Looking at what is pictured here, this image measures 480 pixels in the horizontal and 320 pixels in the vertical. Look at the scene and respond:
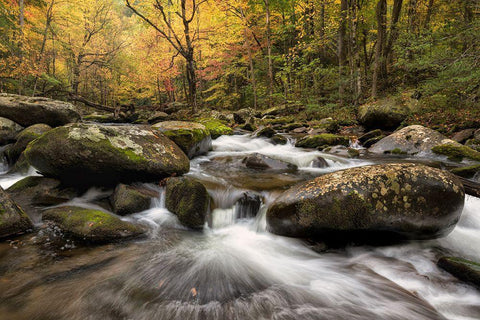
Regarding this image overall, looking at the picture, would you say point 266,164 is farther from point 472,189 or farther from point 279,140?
point 472,189

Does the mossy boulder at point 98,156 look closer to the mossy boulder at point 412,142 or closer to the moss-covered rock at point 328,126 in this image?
the mossy boulder at point 412,142

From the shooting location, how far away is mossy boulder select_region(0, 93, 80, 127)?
9.02 metres

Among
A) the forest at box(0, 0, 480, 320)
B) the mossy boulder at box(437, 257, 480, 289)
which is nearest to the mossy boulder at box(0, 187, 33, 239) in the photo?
the forest at box(0, 0, 480, 320)

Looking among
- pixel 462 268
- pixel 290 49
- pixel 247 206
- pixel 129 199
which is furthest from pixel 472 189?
pixel 290 49

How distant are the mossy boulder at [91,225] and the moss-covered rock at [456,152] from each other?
26.1 ft

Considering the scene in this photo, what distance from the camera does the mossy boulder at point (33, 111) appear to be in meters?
9.02

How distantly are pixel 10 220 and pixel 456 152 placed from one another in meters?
9.59

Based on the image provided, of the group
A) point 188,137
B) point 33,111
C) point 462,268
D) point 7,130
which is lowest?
point 462,268

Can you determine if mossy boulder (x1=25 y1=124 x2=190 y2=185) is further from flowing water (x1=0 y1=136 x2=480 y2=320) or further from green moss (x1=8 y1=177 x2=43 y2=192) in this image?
flowing water (x1=0 y1=136 x2=480 y2=320)

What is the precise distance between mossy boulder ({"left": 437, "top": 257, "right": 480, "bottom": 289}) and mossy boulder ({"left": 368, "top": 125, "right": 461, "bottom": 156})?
18.7 ft

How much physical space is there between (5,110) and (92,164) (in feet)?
26.2

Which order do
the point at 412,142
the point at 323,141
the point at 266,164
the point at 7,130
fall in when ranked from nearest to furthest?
the point at 266,164 < the point at 412,142 < the point at 7,130 < the point at 323,141

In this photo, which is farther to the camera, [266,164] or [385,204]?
[266,164]

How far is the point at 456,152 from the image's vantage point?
6516 mm
